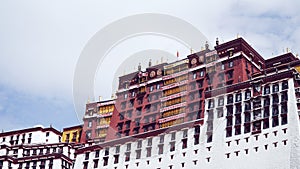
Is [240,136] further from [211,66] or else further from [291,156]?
[211,66]

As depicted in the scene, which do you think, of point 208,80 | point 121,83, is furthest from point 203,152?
point 121,83

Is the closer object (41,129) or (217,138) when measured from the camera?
(217,138)

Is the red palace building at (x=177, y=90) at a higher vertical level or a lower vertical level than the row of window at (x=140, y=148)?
higher

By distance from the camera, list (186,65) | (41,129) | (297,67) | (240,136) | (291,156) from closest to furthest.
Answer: (291,156) → (240,136) → (297,67) → (186,65) → (41,129)

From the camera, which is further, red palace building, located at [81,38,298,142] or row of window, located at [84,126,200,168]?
red palace building, located at [81,38,298,142]

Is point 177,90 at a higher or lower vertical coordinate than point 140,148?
higher

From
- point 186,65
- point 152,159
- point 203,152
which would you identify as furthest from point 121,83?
point 203,152

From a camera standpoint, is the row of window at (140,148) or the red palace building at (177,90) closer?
the row of window at (140,148)

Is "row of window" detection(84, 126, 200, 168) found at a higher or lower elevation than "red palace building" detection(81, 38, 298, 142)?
lower

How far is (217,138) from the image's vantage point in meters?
96.2

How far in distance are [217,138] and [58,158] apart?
43290 millimetres

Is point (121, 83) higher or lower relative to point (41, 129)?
higher

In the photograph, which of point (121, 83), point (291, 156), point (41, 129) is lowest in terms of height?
point (291, 156)

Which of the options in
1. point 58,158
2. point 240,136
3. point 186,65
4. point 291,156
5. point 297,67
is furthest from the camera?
point 58,158
